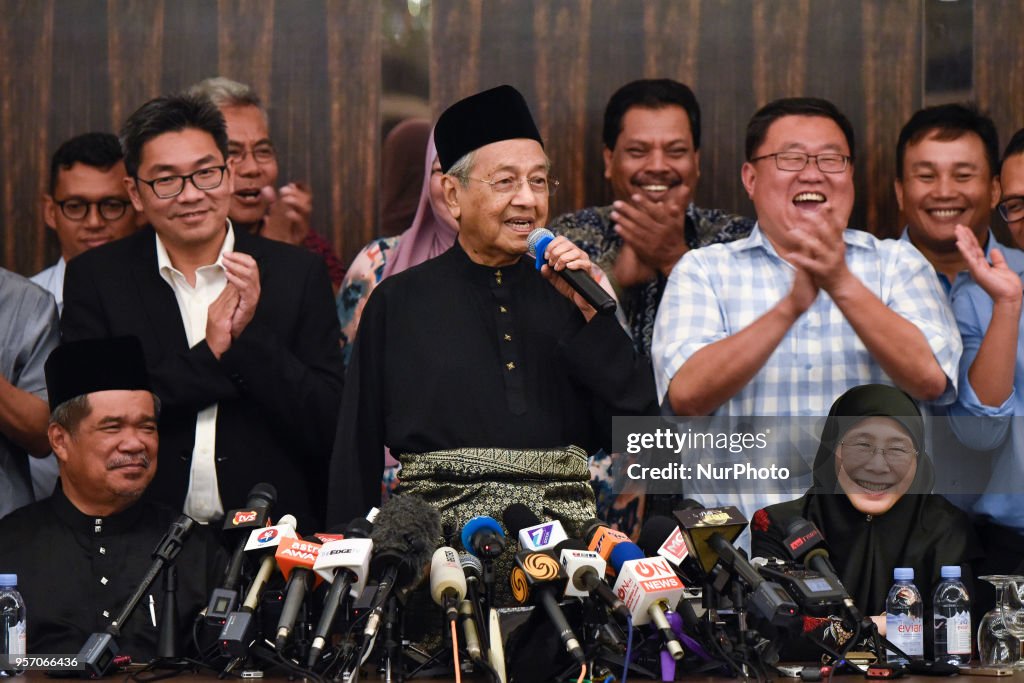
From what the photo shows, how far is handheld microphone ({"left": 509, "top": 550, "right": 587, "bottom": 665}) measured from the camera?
308 centimetres

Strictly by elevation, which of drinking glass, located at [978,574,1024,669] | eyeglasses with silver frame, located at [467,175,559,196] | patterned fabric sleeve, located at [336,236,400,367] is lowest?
drinking glass, located at [978,574,1024,669]

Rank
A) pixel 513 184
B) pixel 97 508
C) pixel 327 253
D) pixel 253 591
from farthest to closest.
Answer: pixel 327 253
pixel 97 508
pixel 513 184
pixel 253 591

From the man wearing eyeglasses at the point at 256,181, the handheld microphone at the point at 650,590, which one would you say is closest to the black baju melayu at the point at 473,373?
the handheld microphone at the point at 650,590

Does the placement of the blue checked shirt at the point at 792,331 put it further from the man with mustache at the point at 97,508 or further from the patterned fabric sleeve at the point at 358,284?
the man with mustache at the point at 97,508

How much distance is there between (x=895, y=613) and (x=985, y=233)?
2003 mm

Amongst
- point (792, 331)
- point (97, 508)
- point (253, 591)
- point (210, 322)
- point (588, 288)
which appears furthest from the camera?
point (792, 331)

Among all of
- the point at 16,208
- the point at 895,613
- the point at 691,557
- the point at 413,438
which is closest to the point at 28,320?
the point at 16,208

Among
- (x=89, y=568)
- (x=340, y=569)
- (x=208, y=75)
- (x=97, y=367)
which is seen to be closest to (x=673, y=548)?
(x=340, y=569)

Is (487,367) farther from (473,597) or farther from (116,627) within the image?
(116,627)

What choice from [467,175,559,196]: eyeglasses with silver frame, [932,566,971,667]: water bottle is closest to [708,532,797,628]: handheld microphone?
[932,566,971,667]: water bottle

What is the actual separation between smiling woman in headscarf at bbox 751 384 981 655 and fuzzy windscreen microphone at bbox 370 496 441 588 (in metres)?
1.46

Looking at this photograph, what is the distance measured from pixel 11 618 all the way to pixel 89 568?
1.51ft

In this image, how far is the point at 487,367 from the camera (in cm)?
396

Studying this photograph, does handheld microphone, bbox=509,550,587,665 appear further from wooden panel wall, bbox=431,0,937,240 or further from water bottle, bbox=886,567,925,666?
wooden panel wall, bbox=431,0,937,240
